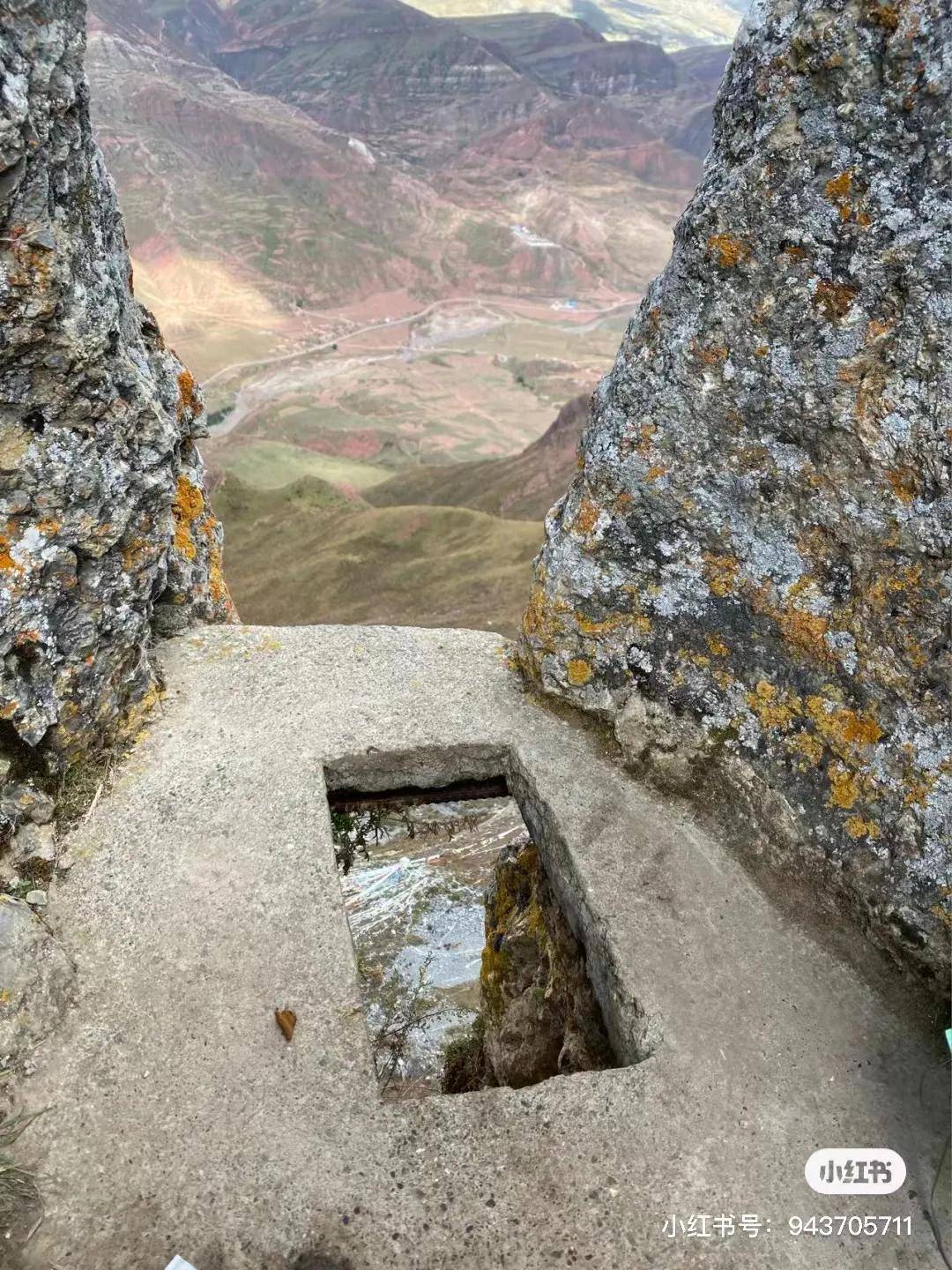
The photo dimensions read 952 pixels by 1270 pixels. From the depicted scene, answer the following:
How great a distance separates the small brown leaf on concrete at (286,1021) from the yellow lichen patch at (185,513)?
14.6 ft

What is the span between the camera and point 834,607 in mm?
5293

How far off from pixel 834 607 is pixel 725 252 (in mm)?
2379

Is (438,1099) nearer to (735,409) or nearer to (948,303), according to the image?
(735,409)

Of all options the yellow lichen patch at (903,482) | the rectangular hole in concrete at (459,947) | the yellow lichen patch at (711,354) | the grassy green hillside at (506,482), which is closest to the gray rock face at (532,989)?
the rectangular hole in concrete at (459,947)

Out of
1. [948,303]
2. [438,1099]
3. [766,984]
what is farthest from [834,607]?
[438,1099]

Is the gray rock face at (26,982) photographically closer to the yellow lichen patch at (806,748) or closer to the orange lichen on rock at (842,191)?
the yellow lichen patch at (806,748)

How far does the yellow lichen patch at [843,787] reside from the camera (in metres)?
5.25

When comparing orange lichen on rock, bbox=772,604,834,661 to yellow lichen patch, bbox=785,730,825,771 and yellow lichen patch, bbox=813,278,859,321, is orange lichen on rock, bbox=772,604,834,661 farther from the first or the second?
yellow lichen patch, bbox=813,278,859,321

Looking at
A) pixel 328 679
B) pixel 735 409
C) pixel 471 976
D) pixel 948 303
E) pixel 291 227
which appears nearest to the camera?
pixel 948 303

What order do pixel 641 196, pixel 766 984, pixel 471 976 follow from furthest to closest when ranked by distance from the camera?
pixel 641 196 → pixel 471 976 → pixel 766 984

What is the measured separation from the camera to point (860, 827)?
5199mm

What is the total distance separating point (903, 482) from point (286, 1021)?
4.63 m

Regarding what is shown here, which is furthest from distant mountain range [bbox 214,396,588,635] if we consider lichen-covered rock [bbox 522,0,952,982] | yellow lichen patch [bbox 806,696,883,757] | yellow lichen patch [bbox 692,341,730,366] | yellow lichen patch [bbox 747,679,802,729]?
yellow lichen patch [bbox 806,696,883,757]

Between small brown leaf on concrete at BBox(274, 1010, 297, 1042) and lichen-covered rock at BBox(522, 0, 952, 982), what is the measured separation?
312 cm
